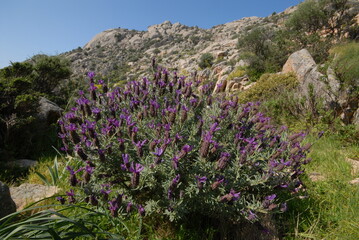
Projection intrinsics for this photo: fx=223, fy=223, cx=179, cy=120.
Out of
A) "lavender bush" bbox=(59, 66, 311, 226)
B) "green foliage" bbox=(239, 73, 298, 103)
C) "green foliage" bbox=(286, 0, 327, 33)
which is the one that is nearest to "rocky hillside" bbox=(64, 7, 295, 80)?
"green foliage" bbox=(286, 0, 327, 33)

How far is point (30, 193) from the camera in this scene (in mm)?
2521

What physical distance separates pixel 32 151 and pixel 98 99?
8.06 feet

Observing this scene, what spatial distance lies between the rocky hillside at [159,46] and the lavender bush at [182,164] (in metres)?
14.9

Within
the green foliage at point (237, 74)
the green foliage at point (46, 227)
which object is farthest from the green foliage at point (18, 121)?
the green foliage at point (237, 74)

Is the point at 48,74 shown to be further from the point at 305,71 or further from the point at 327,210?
the point at 305,71

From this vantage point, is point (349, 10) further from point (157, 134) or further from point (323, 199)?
point (157, 134)

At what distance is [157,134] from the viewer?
1.75m

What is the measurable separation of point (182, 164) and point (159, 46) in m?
44.1

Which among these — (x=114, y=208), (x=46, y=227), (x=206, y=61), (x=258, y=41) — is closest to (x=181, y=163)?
(x=114, y=208)

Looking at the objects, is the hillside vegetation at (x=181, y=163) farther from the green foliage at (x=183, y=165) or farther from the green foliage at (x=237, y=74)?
the green foliage at (x=237, y=74)

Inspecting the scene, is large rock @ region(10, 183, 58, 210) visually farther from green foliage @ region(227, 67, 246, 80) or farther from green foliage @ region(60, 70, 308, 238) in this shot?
green foliage @ region(227, 67, 246, 80)

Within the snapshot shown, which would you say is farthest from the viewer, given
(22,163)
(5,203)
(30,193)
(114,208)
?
(22,163)

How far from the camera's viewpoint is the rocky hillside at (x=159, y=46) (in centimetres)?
2698

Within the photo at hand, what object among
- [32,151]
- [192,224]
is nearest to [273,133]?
[192,224]
